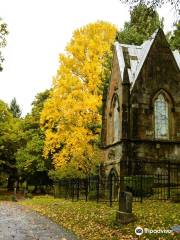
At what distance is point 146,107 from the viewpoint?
81.5ft

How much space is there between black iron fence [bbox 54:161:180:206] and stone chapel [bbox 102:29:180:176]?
2.25ft

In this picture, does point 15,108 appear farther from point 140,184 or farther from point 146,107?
point 140,184

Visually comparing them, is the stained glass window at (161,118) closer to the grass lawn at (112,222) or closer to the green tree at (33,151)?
the grass lawn at (112,222)

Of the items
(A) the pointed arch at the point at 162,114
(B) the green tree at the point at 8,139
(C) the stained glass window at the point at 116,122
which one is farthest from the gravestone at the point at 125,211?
(B) the green tree at the point at 8,139

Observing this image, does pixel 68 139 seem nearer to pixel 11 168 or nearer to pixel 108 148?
pixel 108 148

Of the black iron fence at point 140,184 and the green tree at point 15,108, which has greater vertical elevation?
the green tree at point 15,108

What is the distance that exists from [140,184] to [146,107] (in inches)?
238

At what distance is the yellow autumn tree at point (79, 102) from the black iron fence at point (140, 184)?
2.37m

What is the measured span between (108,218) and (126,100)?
11.7m

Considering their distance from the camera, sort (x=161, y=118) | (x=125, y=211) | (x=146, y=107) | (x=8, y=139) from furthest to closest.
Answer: (x=8, y=139)
(x=161, y=118)
(x=146, y=107)
(x=125, y=211)

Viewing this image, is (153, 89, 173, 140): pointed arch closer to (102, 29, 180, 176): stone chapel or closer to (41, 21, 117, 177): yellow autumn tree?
(102, 29, 180, 176): stone chapel

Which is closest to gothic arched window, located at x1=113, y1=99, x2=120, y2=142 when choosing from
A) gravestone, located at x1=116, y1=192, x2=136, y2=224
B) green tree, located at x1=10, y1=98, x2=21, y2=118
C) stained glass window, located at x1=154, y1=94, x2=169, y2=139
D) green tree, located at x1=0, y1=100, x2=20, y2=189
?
stained glass window, located at x1=154, y1=94, x2=169, y2=139

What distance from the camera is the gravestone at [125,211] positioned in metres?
12.5

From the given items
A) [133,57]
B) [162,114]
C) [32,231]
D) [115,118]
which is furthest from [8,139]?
[32,231]
